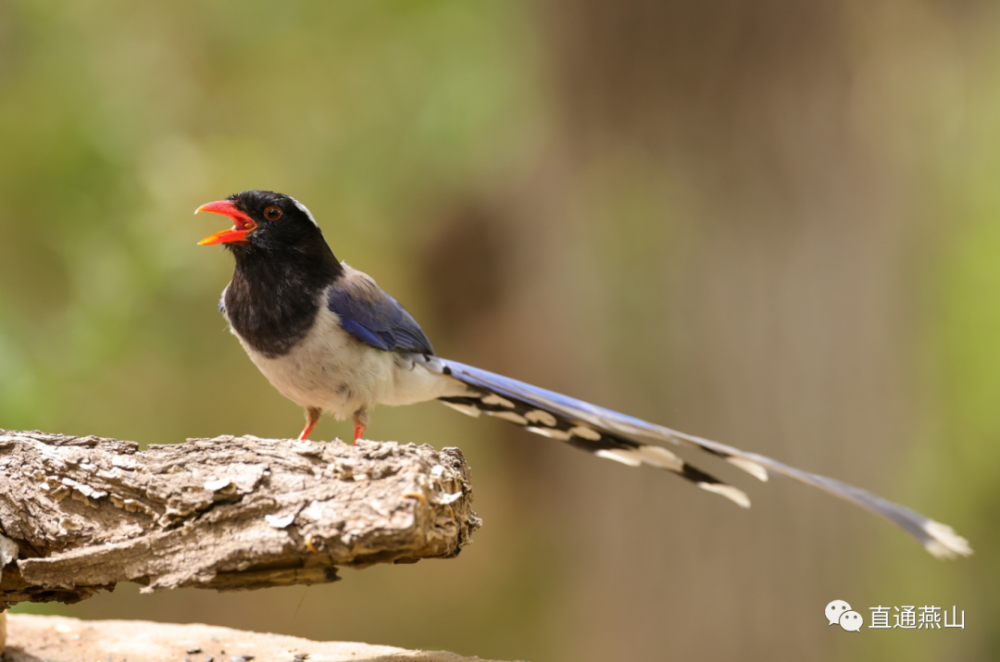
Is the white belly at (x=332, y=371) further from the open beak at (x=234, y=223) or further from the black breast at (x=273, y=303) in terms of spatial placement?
the open beak at (x=234, y=223)

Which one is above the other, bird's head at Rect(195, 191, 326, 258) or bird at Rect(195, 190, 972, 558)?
bird's head at Rect(195, 191, 326, 258)

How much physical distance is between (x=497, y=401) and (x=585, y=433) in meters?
0.33

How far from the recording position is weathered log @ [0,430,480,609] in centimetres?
184

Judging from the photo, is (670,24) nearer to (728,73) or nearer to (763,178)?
(728,73)

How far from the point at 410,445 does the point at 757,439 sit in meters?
2.63

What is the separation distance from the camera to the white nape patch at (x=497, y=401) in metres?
2.79

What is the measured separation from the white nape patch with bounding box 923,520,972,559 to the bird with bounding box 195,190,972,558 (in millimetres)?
707

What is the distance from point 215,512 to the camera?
1939 millimetres

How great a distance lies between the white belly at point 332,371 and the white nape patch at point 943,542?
5.45 ft

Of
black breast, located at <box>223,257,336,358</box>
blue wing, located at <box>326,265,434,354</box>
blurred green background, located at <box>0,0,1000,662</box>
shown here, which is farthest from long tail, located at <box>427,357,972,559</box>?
blurred green background, located at <box>0,0,1000,662</box>

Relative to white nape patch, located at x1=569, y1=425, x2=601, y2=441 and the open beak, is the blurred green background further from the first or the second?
the open beak

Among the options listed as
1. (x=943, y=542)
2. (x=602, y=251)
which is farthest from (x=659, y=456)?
(x=602, y=251)

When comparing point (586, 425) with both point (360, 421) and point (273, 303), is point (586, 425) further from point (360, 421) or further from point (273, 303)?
point (273, 303)

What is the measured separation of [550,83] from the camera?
196 inches
